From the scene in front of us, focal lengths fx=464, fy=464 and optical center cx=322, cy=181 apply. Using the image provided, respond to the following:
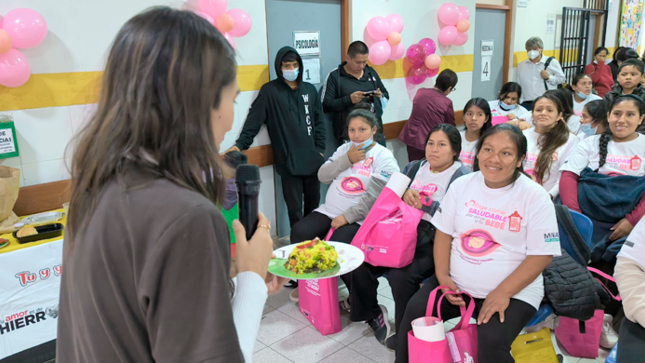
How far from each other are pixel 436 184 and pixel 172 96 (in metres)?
2.20

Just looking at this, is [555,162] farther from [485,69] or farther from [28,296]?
[485,69]

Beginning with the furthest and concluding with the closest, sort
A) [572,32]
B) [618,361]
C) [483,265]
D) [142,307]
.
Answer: [572,32] < [483,265] < [618,361] < [142,307]

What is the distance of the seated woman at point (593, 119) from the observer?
3438 mm

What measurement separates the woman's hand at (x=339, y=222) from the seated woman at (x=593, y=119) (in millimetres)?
1996

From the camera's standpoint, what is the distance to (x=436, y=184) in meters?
2.71

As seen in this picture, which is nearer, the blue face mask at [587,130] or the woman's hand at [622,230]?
the woman's hand at [622,230]

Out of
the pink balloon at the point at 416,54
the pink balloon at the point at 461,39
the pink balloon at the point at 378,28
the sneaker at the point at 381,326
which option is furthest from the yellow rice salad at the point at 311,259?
the pink balloon at the point at 461,39

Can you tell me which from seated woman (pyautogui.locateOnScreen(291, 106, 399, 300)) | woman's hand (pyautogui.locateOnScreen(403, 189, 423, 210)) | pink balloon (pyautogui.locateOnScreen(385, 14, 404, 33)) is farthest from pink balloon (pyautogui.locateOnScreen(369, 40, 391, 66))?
woman's hand (pyautogui.locateOnScreen(403, 189, 423, 210))

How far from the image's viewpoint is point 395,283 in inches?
96.8

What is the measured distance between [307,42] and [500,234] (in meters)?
2.83

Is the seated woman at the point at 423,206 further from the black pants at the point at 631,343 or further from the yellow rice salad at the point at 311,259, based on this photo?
the black pants at the point at 631,343

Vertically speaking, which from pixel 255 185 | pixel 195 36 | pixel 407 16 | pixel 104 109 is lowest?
pixel 255 185

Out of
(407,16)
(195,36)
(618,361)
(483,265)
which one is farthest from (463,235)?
(407,16)

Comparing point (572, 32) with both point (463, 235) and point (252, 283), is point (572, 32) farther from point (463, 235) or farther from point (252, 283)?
point (252, 283)
